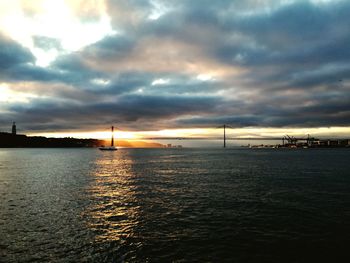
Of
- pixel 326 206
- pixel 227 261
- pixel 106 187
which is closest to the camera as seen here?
pixel 227 261

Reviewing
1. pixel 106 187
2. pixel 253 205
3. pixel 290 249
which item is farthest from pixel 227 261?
pixel 106 187

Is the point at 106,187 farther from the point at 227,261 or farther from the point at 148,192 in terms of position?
the point at 227,261

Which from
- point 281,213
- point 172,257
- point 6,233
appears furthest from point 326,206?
point 6,233

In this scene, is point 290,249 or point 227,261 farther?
point 290,249

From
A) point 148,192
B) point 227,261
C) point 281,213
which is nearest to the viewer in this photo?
point 227,261

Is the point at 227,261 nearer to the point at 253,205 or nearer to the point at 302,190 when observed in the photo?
the point at 253,205

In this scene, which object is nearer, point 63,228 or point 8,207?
point 63,228

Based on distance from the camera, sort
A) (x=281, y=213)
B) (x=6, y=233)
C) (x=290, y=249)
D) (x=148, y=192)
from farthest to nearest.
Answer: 1. (x=148, y=192)
2. (x=281, y=213)
3. (x=6, y=233)
4. (x=290, y=249)

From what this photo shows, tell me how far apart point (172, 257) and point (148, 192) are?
27.0 meters

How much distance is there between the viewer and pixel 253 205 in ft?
114

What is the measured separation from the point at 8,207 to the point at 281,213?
105ft

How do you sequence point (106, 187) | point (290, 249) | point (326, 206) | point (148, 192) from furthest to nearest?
point (106, 187), point (148, 192), point (326, 206), point (290, 249)

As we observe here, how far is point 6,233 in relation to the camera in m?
24.3

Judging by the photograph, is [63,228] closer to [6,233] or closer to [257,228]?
[6,233]
